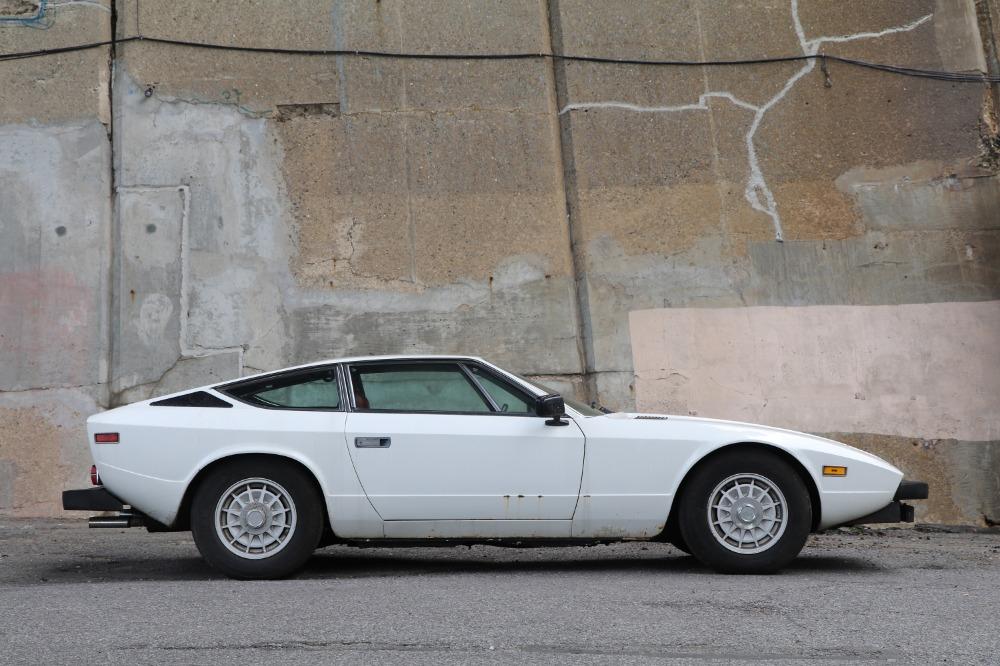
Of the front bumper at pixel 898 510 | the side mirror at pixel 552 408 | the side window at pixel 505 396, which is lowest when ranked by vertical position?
the front bumper at pixel 898 510

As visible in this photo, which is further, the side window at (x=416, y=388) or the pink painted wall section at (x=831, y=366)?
the pink painted wall section at (x=831, y=366)

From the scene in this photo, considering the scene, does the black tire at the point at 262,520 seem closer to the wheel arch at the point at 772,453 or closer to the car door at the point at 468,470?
the car door at the point at 468,470

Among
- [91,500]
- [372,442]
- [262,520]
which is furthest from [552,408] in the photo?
[91,500]

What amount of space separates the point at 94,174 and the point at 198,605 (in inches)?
237

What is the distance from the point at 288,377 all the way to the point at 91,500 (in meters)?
1.22

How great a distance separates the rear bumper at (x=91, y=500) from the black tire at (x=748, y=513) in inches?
120

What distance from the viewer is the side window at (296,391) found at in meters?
5.78

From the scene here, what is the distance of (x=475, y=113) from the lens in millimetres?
9766

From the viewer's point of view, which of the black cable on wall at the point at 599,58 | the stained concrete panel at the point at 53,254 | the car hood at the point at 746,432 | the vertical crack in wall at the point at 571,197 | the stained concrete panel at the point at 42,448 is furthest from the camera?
the black cable on wall at the point at 599,58

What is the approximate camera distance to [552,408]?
5.55m

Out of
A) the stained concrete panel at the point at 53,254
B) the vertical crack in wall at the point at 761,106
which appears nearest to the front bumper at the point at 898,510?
the vertical crack in wall at the point at 761,106

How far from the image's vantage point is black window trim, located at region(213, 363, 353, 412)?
18.9 ft

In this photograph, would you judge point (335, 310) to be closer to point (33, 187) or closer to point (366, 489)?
point (33, 187)

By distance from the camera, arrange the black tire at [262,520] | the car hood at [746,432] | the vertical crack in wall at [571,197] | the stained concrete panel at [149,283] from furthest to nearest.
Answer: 1. the vertical crack in wall at [571,197]
2. the stained concrete panel at [149,283]
3. the car hood at [746,432]
4. the black tire at [262,520]
